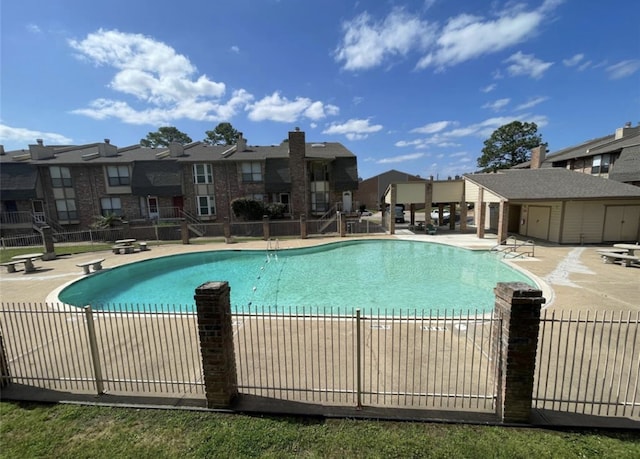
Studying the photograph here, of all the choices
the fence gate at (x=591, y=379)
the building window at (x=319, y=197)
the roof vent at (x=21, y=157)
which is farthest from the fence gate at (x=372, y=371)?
the roof vent at (x=21, y=157)

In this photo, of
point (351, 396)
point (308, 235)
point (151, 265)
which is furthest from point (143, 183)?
point (351, 396)

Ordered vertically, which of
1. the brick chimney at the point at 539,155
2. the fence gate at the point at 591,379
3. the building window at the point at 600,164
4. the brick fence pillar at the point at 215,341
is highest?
the brick chimney at the point at 539,155

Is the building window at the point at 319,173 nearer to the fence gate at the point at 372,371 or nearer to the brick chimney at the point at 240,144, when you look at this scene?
the brick chimney at the point at 240,144

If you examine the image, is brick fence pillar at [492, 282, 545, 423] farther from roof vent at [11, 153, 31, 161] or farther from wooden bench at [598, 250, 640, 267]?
roof vent at [11, 153, 31, 161]

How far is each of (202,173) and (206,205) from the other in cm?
328

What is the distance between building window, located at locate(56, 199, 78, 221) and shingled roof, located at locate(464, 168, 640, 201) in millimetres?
37529

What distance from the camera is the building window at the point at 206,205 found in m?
28.9

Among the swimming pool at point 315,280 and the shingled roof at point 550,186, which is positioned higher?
the shingled roof at point 550,186

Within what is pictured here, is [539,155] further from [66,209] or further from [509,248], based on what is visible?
[66,209]

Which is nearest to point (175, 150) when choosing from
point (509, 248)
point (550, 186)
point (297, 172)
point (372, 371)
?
point (297, 172)

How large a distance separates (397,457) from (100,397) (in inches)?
184

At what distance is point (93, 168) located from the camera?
27703 mm

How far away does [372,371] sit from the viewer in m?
5.10

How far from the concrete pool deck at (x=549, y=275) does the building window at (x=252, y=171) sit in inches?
404
